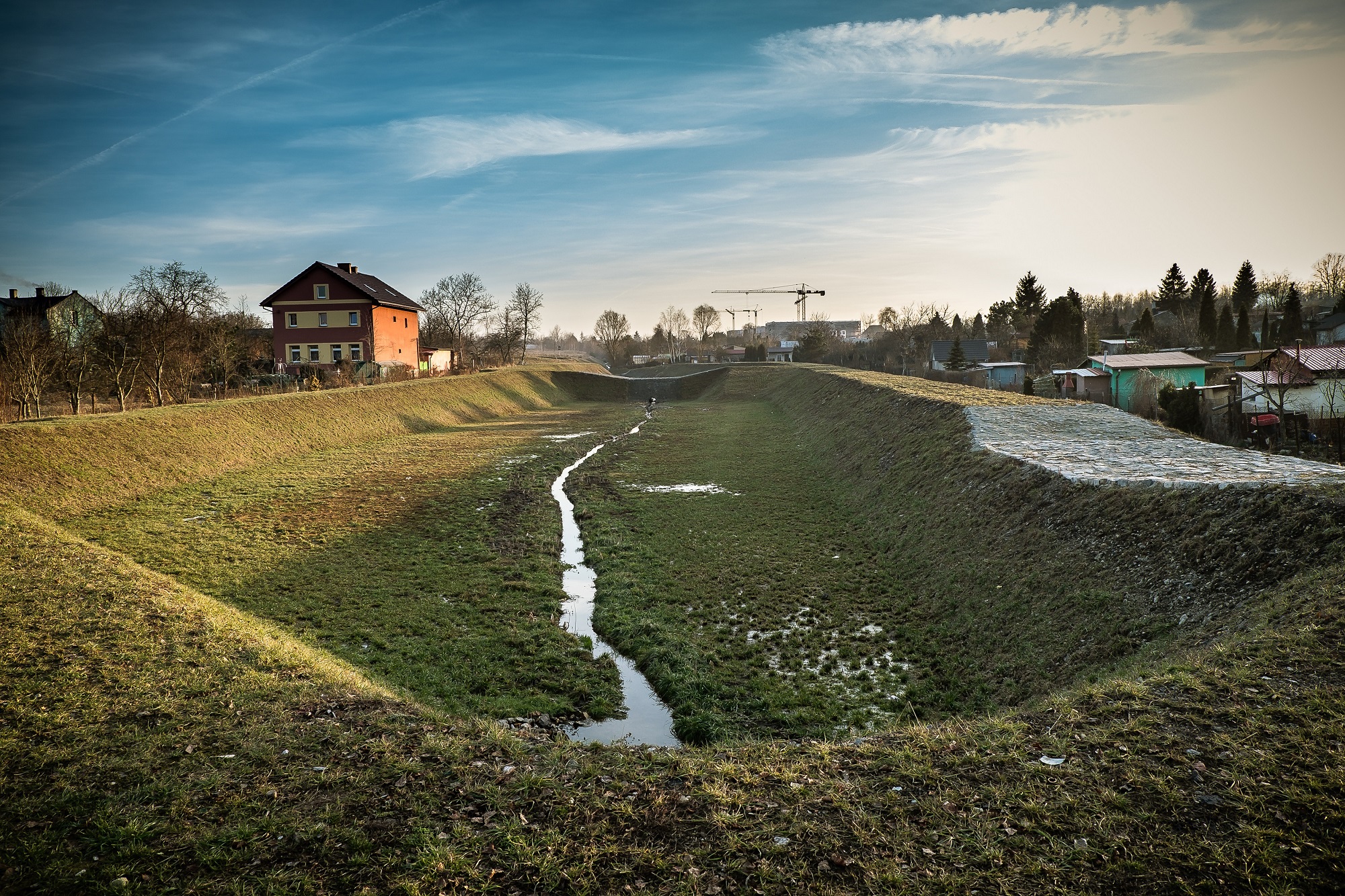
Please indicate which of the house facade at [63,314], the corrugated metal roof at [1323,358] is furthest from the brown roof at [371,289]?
the corrugated metal roof at [1323,358]

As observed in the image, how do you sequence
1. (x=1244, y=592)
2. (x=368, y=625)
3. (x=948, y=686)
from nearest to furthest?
(x=1244, y=592) → (x=948, y=686) → (x=368, y=625)

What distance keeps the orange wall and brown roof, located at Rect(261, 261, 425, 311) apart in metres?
0.69

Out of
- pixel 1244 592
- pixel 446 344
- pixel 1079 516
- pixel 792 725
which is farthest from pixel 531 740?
pixel 446 344

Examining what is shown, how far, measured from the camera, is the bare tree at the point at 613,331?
130 m

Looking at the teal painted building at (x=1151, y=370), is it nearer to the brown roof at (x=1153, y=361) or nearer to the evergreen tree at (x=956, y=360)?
the brown roof at (x=1153, y=361)

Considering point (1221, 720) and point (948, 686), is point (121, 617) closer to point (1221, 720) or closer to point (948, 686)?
point (948, 686)

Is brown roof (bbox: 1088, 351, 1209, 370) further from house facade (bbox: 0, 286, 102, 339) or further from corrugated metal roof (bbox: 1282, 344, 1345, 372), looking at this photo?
house facade (bbox: 0, 286, 102, 339)

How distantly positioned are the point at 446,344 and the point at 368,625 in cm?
7120

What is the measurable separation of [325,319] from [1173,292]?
102 metres

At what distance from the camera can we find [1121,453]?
48.8 ft

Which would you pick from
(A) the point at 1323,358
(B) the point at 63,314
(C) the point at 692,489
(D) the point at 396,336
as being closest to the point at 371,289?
(D) the point at 396,336

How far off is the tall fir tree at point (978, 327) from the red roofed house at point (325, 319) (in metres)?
85.6

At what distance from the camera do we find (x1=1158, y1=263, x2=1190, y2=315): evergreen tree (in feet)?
290

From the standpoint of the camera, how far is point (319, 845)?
532cm
